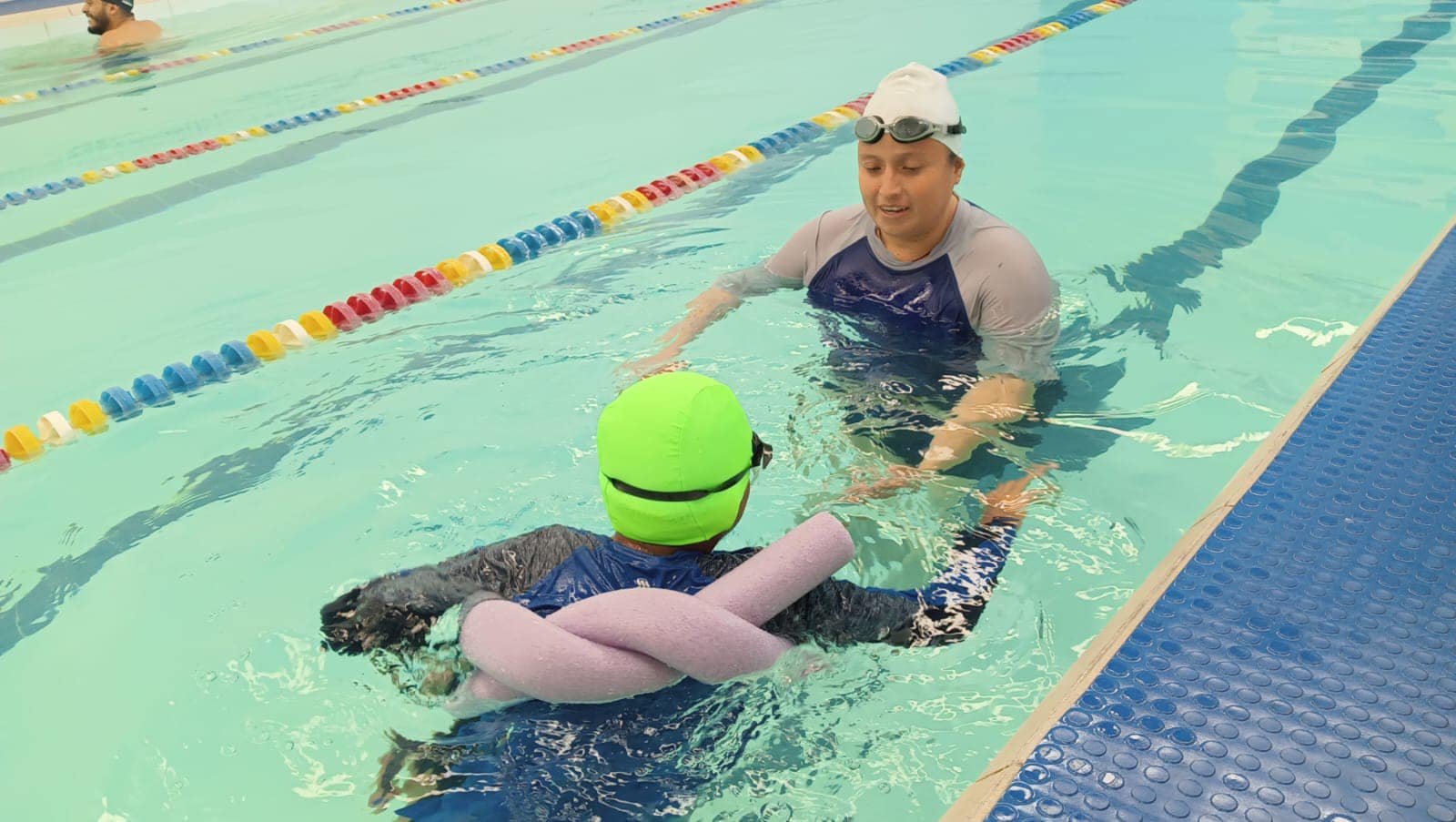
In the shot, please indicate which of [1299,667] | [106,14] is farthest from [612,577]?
[106,14]

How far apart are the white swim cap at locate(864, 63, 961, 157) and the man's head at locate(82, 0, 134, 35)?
39.2 ft

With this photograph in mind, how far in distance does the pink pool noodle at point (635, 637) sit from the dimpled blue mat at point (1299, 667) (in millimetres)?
474

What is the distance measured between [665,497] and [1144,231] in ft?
12.7

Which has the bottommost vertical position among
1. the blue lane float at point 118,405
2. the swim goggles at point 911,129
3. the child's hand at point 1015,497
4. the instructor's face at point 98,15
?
the child's hand at point 1015,497

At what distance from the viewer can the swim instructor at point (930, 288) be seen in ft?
10.0

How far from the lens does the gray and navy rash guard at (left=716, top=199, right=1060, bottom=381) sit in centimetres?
313

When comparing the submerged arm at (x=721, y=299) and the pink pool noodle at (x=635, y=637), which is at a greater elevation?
the pink pool noodle at (x=635, y=637)

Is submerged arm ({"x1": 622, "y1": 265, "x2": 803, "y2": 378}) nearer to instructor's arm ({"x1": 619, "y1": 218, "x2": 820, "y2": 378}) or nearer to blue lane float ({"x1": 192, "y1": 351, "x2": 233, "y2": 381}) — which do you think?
instructor's arm ({"x1": 619, "y1": 218, "x2": 820, "y2": 378})

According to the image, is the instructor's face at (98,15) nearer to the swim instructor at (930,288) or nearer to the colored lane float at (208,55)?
the colored lane float at (208,55)

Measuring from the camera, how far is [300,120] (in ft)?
27.4

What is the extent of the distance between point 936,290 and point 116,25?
1228cm

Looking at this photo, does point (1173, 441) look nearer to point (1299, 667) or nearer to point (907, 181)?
point (907, 181)

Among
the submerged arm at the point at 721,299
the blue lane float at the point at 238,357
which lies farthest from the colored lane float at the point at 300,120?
the submerged arm at the point at 721,299

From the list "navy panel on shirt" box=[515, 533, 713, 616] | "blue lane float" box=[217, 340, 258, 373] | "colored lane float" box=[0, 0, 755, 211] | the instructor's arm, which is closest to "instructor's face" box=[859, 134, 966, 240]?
the instructor's arm
